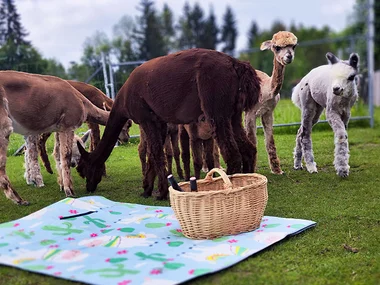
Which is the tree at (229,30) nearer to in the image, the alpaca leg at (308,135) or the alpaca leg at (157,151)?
the alpaca leg at (308,135)

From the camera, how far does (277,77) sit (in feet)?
22.9

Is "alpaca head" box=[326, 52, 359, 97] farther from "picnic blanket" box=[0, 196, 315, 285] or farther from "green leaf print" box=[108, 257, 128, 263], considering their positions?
"green leaf print" box=[108, 257, 128, 263]

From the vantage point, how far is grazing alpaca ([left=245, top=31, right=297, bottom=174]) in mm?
6754

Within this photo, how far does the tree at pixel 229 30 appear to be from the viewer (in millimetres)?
61891

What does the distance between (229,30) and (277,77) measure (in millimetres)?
58472

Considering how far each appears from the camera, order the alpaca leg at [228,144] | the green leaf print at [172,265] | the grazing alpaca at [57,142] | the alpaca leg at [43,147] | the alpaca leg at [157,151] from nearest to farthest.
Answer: the green leaf print at [172,265] < the alpaca leg at [228,144] < the alpaca leg at [157,151] < the grazing alpaca at [57,142] < the alpaca leg at [43,147]

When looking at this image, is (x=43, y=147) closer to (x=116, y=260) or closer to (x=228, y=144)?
(x=228, y=144)

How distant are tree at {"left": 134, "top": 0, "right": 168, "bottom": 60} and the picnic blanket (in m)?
43.1

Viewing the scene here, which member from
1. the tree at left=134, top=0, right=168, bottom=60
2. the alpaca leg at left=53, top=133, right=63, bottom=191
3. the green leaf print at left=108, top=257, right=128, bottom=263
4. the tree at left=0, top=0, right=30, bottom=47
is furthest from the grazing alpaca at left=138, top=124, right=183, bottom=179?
the tree at left=134, top=0, right=168, bottom=60

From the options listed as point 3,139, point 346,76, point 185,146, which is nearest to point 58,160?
point 3,139

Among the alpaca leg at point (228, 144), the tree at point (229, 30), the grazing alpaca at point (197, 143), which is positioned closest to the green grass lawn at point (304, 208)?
the alpaca leg at point (228, 144)

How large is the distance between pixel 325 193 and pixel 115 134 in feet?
9.44

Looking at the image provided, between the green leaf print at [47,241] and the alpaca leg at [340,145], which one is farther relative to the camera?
the alpaca leg at [340,145]

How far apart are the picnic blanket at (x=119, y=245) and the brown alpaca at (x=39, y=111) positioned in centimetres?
123
